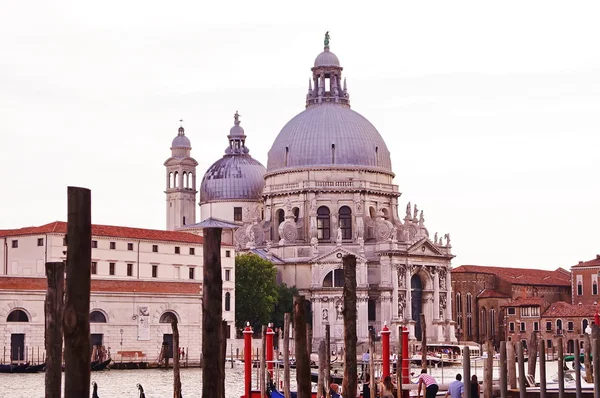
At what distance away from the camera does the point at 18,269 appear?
172 feet

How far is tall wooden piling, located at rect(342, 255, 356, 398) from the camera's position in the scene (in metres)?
18.9

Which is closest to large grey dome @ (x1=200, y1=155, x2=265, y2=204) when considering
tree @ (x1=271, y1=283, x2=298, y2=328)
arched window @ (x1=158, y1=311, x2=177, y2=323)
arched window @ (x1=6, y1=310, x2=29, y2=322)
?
tree @ (x1=271, y1=283, x2=298, y2=328)

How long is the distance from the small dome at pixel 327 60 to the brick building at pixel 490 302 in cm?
1520

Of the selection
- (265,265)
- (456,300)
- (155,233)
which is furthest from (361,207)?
(155,233)

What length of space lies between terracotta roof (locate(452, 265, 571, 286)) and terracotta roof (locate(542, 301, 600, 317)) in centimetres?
563

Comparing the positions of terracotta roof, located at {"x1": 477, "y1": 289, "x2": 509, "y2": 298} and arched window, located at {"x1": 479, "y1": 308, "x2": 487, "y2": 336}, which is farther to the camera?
terracotta roof, located at {"x1": 477, "y1": 289, "x2": 509, "y2": 298}

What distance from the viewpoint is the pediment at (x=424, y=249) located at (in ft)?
231

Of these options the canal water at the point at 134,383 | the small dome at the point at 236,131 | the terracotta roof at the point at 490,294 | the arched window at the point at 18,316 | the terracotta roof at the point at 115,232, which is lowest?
the canal water at the point at 134,383

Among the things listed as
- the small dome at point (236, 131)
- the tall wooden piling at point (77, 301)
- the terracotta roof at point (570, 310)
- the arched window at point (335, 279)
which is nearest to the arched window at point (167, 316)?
the arched window at point (335, 279)

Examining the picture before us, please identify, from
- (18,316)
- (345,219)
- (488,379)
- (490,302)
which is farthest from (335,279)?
(488,379)

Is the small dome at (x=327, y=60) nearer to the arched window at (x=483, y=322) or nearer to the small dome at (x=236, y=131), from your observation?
the small dome at (x=236, y=131)

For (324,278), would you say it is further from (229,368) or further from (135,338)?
(135,338)

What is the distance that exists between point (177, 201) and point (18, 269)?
28.7 meters

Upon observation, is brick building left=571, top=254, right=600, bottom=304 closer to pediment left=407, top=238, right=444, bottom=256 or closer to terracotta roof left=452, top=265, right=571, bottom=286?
terracotta roof left=452, top=265, right=571, bottom=286
